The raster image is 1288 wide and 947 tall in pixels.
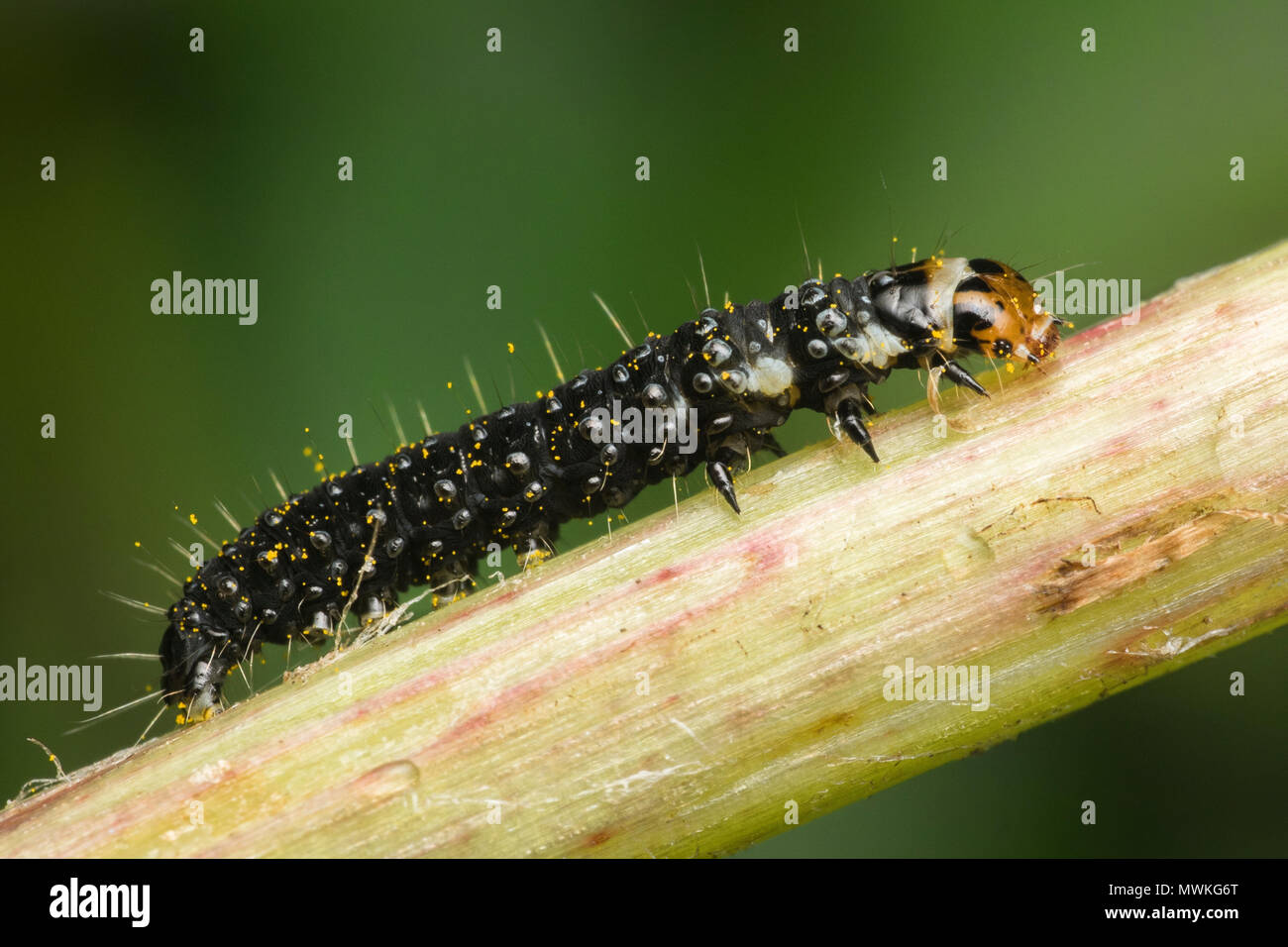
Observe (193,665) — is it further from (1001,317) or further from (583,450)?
(1001,317)

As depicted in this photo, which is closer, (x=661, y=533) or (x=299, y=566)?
(x=661, y=533)

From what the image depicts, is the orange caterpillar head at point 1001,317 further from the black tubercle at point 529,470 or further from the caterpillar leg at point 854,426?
the caterpillar leg at point 854,426

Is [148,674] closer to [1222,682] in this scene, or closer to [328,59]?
[328,59]

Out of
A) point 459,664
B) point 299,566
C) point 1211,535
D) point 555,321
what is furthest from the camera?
point 555,321

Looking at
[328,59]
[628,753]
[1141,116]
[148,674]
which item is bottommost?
[148,674]

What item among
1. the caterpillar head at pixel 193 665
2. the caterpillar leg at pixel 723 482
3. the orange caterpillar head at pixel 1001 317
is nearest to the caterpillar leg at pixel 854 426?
the caterpillar leg at pixel 723 482

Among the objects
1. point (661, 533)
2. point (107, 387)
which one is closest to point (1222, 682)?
point (661, 533)

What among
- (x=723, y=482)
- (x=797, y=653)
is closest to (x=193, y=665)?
(x=723, y=482)
